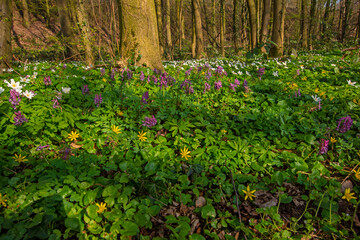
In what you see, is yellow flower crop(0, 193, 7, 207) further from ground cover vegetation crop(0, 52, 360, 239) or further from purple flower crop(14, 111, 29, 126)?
purple flower crop(14, 111, 29, 126)

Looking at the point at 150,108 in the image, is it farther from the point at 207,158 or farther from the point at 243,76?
the point at 243,76

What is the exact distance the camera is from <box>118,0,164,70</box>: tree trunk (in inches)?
183

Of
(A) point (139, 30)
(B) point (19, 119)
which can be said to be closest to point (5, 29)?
(A) point (139, 30)

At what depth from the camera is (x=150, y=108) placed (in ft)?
10.2

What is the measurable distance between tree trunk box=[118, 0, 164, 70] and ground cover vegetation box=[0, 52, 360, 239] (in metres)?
1.82

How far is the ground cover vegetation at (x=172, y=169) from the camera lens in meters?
1.55

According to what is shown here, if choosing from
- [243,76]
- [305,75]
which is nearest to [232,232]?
[243,76]

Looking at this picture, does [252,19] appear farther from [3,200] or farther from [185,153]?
[3,200]

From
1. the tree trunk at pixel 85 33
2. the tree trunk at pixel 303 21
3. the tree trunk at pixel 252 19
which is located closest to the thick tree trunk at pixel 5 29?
the tree trunk at pixel 85 33

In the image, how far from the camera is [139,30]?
4.77 meters

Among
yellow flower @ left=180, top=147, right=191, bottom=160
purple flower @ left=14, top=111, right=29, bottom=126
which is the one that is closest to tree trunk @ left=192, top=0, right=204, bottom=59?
yellow flower @ left=180, top=147, right=191, bottom=160

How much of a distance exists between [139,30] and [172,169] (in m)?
3.93

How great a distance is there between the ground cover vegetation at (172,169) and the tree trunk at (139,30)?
1816mm

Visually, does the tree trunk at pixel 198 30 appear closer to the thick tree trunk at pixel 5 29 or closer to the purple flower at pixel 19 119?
the thick tree trunk at pixel 5 29
